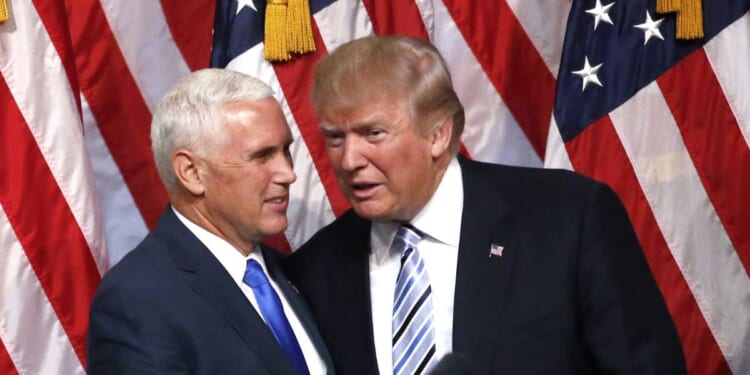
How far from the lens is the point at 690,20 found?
3434 millimetres

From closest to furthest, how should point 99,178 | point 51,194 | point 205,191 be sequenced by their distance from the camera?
point 205,191
point 51,194
point 99,178

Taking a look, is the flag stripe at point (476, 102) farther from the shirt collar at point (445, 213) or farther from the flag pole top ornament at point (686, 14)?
the shirt collar at point (445, 213)

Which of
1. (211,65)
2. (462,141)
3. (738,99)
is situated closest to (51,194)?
(211,65)

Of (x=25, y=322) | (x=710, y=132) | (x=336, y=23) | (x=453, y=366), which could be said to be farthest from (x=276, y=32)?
(x=453, y=366)

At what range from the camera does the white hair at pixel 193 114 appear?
2584mm

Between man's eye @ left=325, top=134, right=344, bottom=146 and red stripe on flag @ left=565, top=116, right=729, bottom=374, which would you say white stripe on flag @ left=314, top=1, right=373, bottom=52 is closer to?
red stripe on flag @ left=565, top=116, right=729, bottom=374

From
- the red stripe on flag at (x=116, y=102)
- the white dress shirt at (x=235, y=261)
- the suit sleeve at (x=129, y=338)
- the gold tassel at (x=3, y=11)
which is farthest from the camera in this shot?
the red stripe on flag at (x=116, y=102)

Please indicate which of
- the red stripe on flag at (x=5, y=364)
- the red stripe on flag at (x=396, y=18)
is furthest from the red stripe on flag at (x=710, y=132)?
the red stripe on flag at (x=5, y=364)

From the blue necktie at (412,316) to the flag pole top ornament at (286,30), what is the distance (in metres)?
0.85

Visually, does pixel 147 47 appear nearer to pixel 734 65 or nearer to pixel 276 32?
pixel 276 32

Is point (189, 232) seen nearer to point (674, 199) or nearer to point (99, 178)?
point (99, 178)

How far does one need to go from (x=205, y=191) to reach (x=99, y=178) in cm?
105

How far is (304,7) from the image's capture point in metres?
Answer: 3.45

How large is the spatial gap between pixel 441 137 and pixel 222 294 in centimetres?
59
